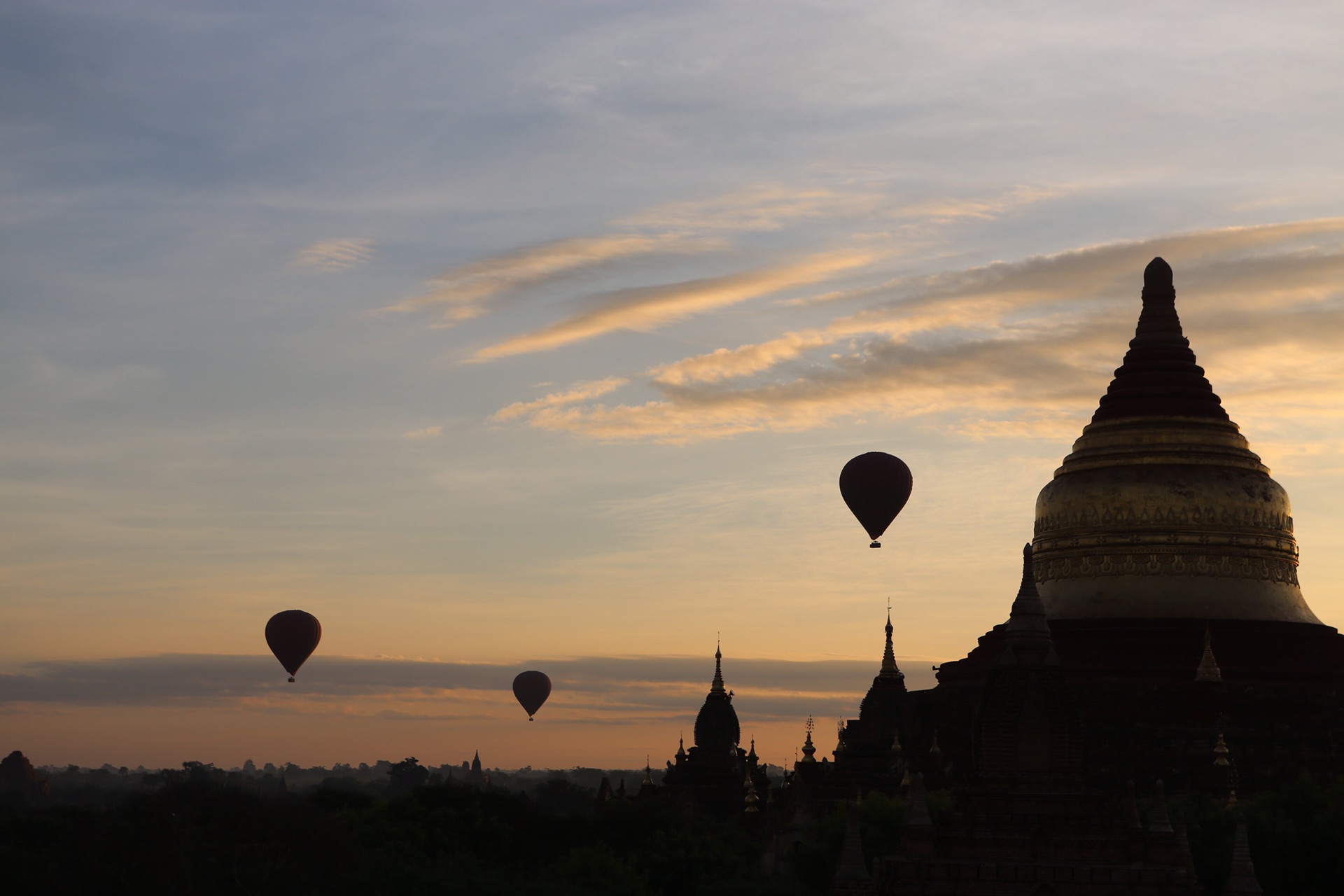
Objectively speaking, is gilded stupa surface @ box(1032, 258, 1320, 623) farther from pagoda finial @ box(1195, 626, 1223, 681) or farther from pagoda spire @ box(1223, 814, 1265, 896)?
pagoda spire @ box(1223, 814, 1265, 896)

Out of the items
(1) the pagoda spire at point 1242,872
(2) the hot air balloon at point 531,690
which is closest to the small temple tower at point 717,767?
(2) the hot air balloon at point 531,690

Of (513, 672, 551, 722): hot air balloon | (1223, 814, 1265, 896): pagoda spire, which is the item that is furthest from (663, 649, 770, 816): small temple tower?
(1223, 814, 1265, 896): pagoda spire

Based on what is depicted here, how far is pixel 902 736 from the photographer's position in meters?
68.6

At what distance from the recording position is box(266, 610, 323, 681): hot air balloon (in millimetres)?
82188

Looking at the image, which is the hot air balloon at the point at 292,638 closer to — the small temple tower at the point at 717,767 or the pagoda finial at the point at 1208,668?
the small temple tower at the point at 717,767

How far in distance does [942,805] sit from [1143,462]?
798 inches

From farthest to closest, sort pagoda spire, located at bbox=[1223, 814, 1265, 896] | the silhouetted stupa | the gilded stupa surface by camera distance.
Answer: the gilded stupa surface < the silhouetted stupa < pagoda spire, located at bbox=[1223, 814, 1265, 896]

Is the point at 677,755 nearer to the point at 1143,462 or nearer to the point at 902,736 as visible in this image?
the point at 902,736

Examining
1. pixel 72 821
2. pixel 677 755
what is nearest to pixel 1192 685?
pixel 677 755

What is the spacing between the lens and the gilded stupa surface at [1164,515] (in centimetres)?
6750

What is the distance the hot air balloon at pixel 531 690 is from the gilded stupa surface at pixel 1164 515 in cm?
3835

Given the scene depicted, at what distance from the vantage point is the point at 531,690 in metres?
102

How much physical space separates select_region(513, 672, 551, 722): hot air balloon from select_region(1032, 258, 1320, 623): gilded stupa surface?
38.4 meters

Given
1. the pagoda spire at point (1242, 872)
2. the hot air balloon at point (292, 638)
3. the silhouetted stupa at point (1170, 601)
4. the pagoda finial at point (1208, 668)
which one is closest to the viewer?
the pagoda spire at point (1242, 872)
